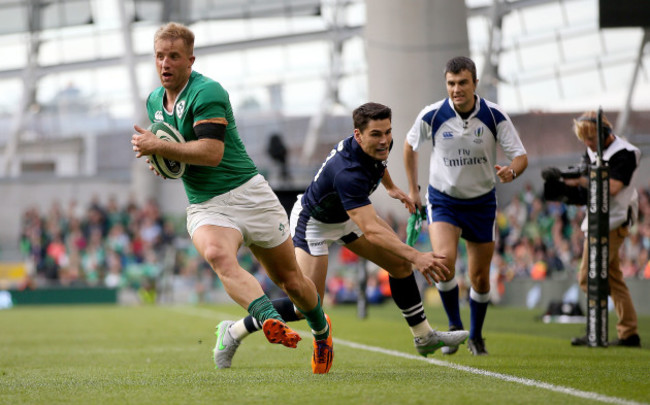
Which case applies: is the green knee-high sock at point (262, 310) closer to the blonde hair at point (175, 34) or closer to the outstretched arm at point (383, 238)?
the outstretched arm at point (383, 238)

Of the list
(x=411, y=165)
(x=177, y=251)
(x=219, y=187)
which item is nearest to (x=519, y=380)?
(x=219, y=187)

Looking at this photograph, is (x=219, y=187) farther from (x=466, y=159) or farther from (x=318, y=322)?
(x=466, y=159)

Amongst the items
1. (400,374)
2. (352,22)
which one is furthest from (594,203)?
(352,22)

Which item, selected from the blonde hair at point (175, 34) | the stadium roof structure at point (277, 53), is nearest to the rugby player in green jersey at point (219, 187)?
the blonde hair at point (175, 34)

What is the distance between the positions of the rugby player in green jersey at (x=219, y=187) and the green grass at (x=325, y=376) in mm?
560

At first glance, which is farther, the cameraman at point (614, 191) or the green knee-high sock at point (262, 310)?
the cameraman at point (614, 191)

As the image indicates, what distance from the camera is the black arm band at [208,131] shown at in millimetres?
5988

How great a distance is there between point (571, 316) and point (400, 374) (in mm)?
9110

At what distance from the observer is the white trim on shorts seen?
6.23 metres

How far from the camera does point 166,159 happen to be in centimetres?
605

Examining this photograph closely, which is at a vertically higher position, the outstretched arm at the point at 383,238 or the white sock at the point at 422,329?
the outstretched arm at the point at 383,238

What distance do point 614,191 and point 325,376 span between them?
155 inches

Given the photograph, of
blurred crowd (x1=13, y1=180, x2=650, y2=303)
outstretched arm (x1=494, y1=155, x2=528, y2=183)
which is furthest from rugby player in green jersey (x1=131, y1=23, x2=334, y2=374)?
blurred crowd (x1=13, y1=180, x2=650, y2=303)

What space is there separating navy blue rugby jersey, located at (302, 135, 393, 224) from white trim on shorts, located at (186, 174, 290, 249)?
1.66ft
